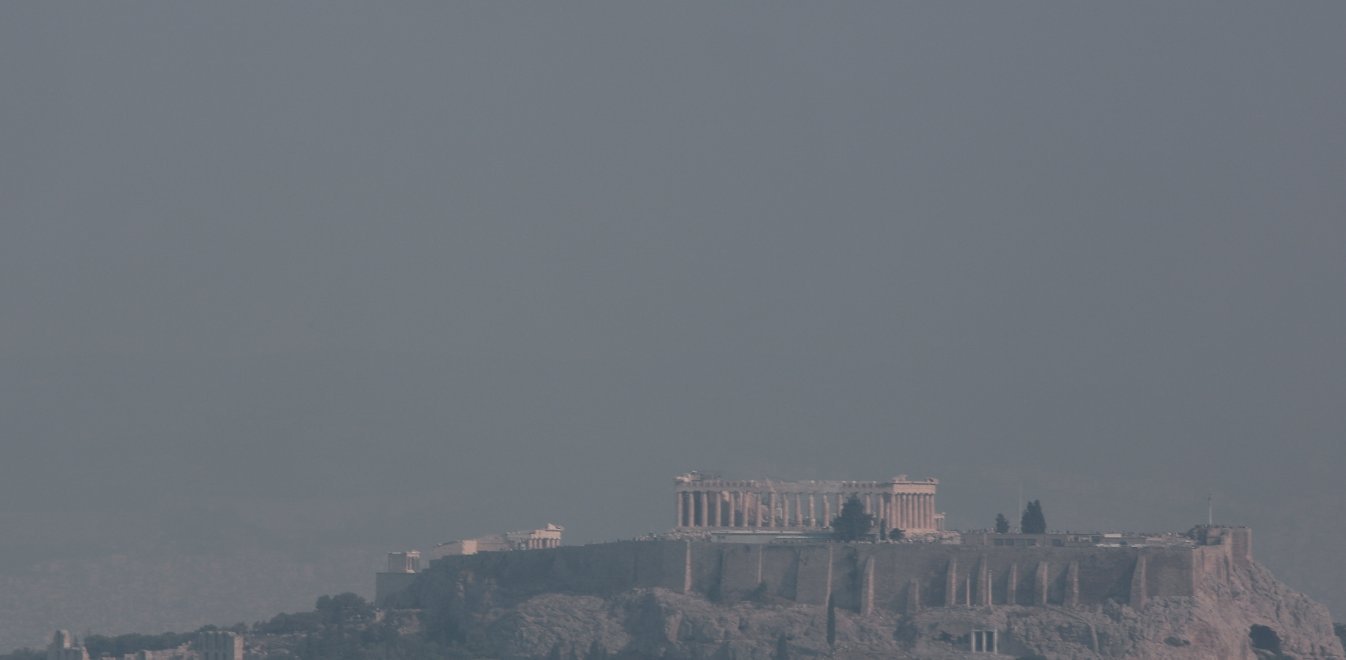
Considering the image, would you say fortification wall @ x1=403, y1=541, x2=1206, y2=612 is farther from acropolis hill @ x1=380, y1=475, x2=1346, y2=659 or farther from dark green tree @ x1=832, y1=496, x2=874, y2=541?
dark green tree @ x1=832, y1=496, x2=874, y2=541

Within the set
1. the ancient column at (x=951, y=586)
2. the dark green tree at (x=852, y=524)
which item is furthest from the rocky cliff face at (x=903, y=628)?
the dark green tree at (x=852, y=524)

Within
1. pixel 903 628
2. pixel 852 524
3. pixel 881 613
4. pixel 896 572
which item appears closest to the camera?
pixel 903 628

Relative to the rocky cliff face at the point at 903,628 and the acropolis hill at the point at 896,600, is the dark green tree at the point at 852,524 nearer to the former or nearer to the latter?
the acropolis hill at the point at 896,600

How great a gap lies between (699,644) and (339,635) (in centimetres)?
1864

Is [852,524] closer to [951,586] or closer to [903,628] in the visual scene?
[951,586]

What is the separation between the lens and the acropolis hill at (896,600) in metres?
116

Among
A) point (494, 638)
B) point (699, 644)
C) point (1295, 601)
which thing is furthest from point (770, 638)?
point (1295, 601)

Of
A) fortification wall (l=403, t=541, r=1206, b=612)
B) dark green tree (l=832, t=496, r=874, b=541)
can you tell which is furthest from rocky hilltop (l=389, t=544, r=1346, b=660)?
dark green tree (l=832, t=496, r=874, b=541)

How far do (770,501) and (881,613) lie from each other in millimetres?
16622

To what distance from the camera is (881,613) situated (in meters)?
120

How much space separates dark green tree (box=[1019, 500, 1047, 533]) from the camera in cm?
12744

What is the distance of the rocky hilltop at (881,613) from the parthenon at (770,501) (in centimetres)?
907

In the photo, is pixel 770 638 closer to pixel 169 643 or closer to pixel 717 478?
pixel 717 478

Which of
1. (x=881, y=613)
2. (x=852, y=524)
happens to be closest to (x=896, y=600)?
(x=881, y=613)
